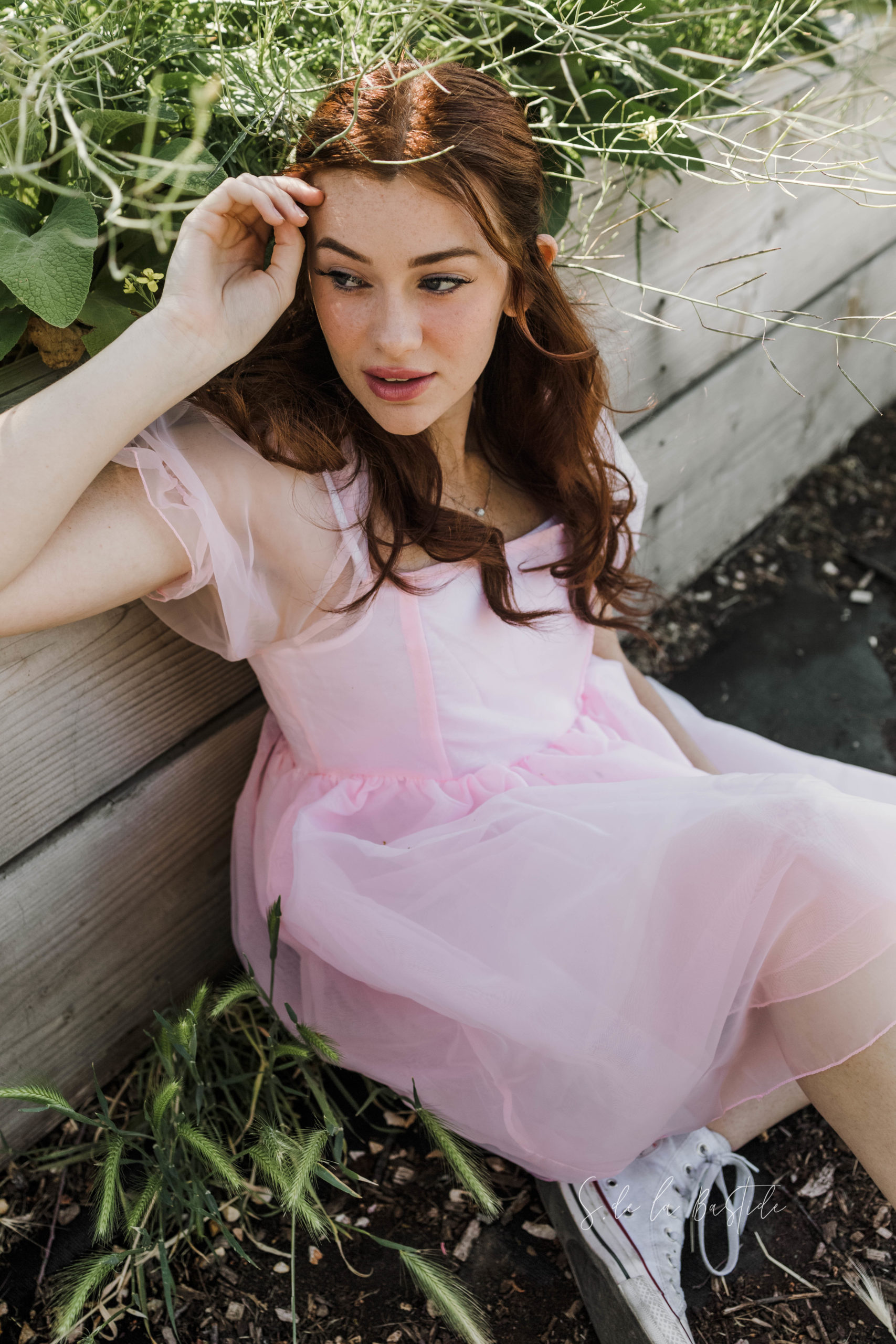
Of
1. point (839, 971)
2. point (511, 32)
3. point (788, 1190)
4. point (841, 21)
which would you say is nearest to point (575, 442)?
point (511, 32)

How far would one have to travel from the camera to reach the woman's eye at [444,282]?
3.85 feet

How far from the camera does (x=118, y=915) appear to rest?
4.98 ft

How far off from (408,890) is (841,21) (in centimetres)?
205

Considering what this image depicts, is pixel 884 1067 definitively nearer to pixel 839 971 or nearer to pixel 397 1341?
pixel 839 971

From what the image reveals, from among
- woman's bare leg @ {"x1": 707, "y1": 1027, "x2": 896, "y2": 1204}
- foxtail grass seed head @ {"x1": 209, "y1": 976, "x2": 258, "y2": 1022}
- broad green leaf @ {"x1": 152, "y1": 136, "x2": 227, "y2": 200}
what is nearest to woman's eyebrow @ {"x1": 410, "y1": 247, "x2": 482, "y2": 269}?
broad green leaf @ {"x1": 152, "y1": 136, "x2": 227, "y2": 200}

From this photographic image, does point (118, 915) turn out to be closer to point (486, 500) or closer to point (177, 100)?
point (486, 500)

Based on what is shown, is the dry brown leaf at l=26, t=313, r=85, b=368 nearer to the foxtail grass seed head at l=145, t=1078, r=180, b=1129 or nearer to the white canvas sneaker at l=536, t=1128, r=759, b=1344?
the foxtail grass seed head at l=145, t=1078, r=180, b=1129

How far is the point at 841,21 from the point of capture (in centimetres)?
220

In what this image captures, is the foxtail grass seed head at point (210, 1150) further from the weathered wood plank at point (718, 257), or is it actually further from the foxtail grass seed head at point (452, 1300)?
the weathered wood plank at point (718, 257)

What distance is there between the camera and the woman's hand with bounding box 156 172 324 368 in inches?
42.6

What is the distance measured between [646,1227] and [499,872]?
19.3 inches

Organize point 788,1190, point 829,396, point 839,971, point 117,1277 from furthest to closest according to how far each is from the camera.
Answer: point 829,396 → point 788,1190 → point 117,1277 → point 839,971

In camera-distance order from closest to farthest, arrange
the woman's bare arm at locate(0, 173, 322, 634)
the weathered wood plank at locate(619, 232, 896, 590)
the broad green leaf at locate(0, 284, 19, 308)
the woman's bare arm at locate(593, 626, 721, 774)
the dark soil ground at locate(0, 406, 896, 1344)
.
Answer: the woman's bare arm at locate(0, 173, 322, 634)
the broad green leaf at locate(0, 284, 19, 308)
the dark soil ground at locate(0, 406, 896, 1344)
the woman's bare arm at locate(593, 626, 721, 774)
the weathered wood plank at locate(619, 232, 896, 590)

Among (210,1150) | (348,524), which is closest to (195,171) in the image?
(348,524)
